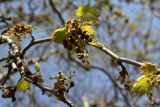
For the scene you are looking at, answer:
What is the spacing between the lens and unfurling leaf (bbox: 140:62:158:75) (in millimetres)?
2137

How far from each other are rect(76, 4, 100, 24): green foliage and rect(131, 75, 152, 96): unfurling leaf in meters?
0.44

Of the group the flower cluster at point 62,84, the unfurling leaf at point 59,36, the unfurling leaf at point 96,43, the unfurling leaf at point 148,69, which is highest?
the unfurling leaf at point 96,43

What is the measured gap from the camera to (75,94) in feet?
27.6

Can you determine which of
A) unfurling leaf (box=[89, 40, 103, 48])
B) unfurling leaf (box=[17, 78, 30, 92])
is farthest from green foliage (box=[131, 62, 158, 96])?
unfurling leaf (box=[17, 78, 30, 92])

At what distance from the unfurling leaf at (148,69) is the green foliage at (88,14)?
16.3 inches

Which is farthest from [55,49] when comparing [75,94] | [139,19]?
[139,19]

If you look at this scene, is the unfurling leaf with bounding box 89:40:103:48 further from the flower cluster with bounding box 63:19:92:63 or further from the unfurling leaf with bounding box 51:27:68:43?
the unfurling leaf with bounding box 51:27:68:43

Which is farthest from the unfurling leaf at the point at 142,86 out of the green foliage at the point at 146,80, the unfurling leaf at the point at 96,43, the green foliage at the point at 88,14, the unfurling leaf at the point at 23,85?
the unfurling leaf at the point at 23,85

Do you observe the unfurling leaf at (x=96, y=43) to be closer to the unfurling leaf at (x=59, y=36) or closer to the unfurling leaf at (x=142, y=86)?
the unfurling leaf at (x=59, y=36)

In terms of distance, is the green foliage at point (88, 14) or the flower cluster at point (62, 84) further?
the green foliage at point (88, 14)

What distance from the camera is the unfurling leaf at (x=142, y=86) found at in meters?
2.13

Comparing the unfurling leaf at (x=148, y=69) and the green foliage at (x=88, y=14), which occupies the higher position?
the green foliage at (x=88, y=14)

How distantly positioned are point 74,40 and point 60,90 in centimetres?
30

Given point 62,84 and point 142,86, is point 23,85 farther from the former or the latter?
point 142,86
